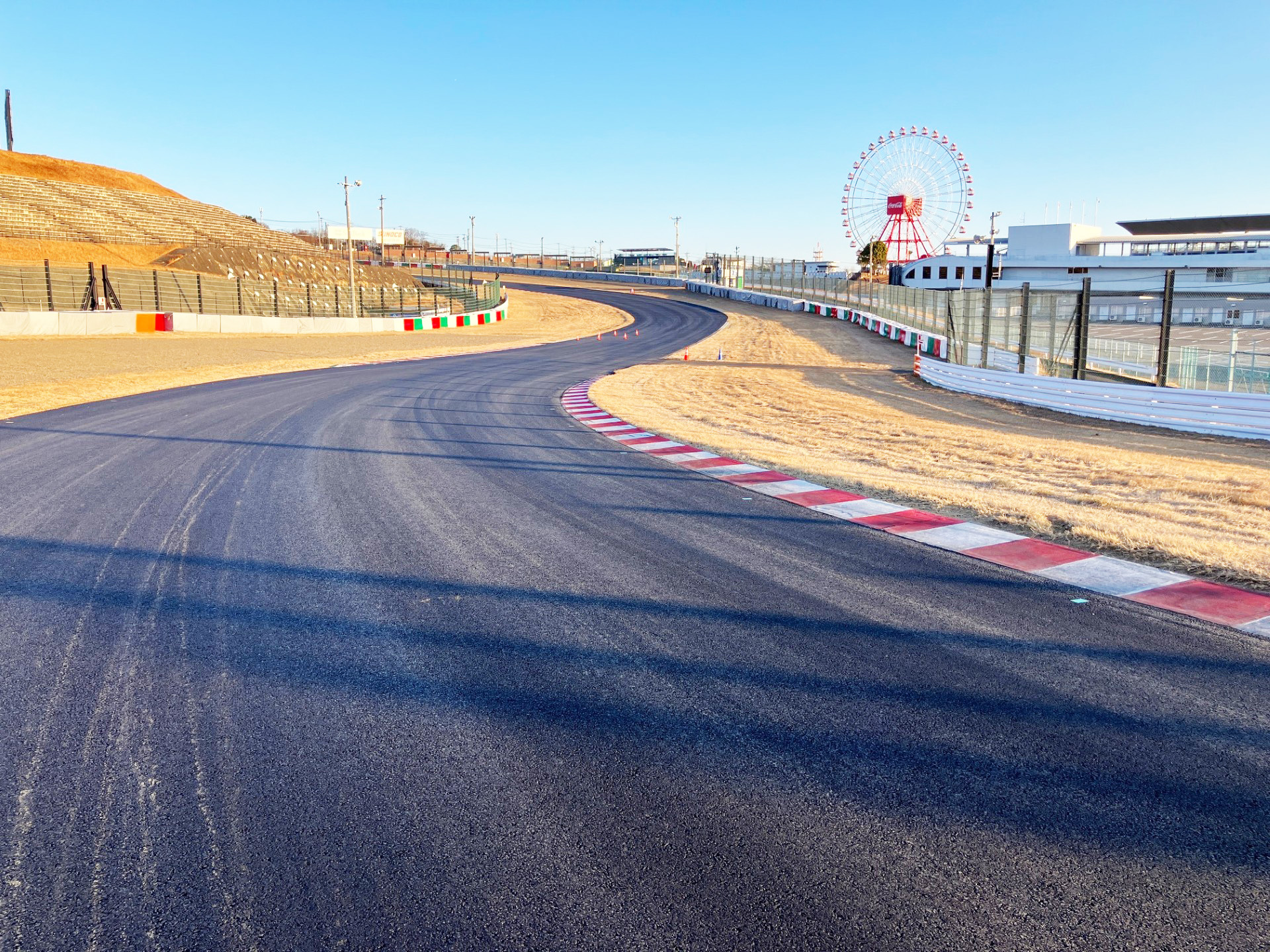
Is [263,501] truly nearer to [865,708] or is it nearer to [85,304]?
[865,708]

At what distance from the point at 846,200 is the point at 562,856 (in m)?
79.4

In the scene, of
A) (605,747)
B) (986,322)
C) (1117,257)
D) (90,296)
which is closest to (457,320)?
(90,296)

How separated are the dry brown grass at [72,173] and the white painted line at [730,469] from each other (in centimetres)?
6830

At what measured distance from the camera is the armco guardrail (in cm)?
1625

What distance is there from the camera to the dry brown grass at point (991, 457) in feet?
24.4

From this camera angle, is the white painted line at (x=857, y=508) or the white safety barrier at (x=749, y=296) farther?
the white safety barrier at (x=749, y=296)

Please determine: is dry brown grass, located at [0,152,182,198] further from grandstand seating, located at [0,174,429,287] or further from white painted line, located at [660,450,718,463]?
white painted line, located at [660,450,718,463]

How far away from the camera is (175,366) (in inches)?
981

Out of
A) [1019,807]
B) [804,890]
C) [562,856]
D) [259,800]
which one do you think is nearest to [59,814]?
[259,800]

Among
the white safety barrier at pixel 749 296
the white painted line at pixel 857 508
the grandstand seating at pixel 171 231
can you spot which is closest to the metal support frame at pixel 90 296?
the grandstand seating at pixel 171 231

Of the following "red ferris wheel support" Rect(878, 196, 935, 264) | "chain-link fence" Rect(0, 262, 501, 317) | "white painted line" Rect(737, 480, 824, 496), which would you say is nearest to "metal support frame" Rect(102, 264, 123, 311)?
"chain-link fence" Rect(0, 262, 501, 317)

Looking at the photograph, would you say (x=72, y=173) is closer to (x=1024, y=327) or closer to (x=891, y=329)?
(x=891, y=329)

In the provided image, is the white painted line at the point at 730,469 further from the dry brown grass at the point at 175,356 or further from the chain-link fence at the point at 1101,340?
the dry brown grass at the point at 175,356

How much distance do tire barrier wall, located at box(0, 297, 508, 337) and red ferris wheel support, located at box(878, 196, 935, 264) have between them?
4451 centimetres
